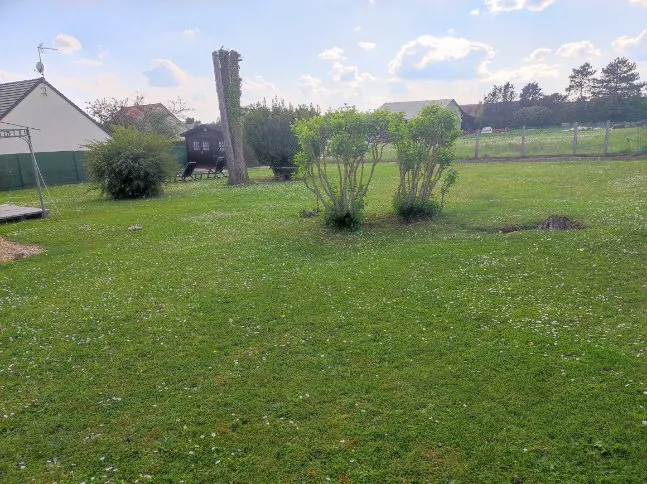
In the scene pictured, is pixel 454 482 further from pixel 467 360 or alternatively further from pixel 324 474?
pixel 467 360

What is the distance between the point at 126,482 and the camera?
300 cm

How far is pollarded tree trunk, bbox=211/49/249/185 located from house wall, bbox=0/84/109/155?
8289 millimetres

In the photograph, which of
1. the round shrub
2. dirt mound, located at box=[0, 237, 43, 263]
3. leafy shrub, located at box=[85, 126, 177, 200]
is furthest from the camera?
leafy shrub, located at box=[85, 126, 177, 200]

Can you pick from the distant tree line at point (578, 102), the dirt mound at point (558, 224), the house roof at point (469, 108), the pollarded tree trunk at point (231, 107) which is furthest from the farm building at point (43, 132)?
the house roof at point (469, 108)

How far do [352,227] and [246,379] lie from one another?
19.0ft

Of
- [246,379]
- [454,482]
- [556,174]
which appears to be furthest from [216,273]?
[556,174]

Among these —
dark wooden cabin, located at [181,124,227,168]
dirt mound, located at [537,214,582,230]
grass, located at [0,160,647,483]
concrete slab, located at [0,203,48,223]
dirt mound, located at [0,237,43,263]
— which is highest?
dark wooden cabin, located at [181,124,227,168]

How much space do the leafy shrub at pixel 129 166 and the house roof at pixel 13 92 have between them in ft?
28.7

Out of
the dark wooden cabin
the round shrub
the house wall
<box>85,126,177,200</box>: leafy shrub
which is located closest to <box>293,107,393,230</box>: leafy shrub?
the round shrub

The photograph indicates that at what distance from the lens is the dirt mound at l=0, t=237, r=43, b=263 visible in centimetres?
869

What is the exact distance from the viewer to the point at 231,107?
21000 mm

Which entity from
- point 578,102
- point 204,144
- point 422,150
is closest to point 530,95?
point 578,102

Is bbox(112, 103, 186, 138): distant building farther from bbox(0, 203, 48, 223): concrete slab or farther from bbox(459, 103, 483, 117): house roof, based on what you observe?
bbox(459, 103, 483, 117): house roof

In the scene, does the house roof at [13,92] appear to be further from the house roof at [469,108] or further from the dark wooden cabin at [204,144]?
the house roof at [469,108]
